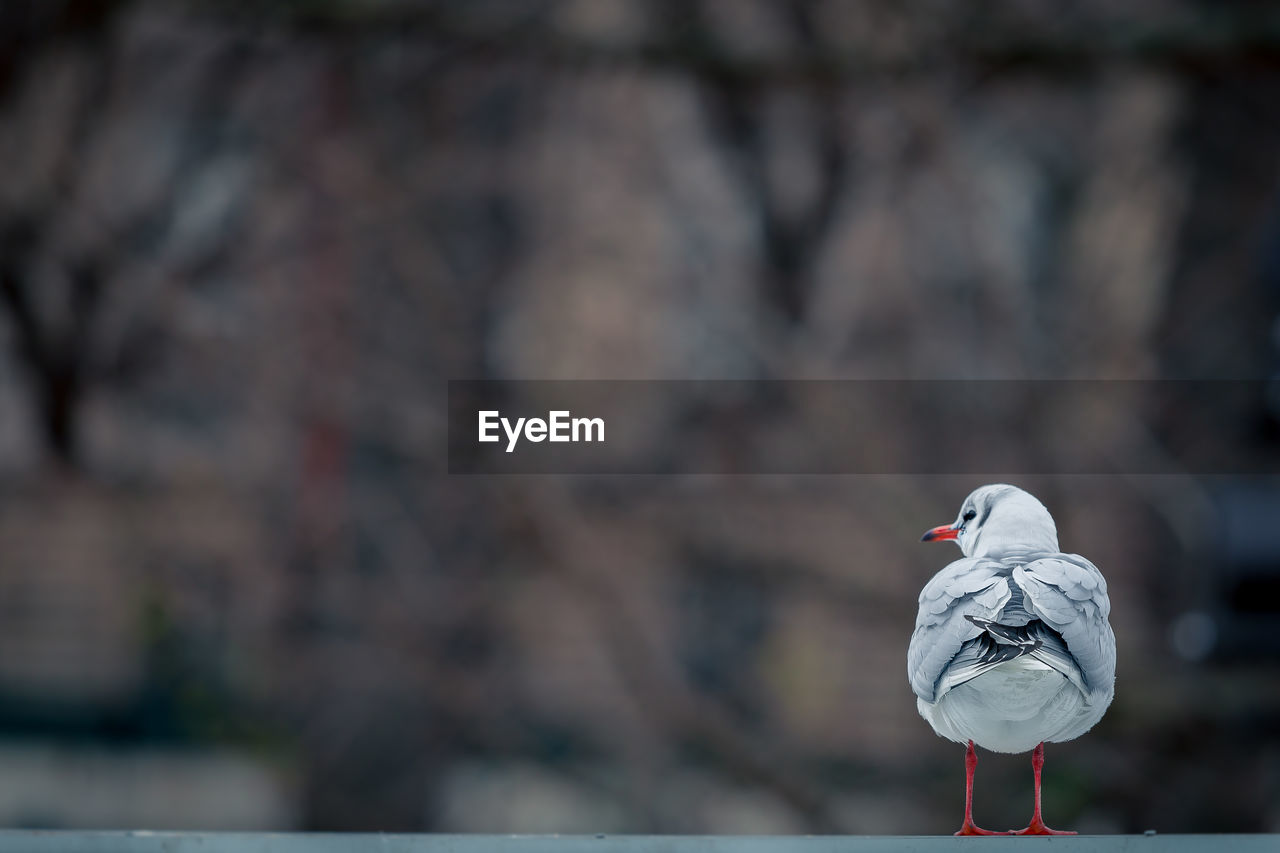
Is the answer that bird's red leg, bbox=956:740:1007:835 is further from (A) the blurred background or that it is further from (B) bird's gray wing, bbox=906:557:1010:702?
(A) the blurred background

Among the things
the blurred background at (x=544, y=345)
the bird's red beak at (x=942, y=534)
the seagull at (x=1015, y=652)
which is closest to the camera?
the seagull at (x=1015, y=652)

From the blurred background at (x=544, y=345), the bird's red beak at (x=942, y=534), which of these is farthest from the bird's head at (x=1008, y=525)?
the blurred background at (x=544, y=345)

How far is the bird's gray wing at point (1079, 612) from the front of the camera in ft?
1.75

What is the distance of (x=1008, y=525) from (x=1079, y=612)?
0.07m

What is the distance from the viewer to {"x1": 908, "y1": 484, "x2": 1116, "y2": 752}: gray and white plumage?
533 millimetres

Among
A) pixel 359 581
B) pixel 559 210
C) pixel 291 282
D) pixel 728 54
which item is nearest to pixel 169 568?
pixel 359 581

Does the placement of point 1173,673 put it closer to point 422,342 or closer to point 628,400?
point 628,400

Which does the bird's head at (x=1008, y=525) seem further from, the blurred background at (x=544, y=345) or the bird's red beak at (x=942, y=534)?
the blurred background at (x=544, y=345)

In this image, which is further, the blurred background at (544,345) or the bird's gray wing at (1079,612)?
the blurred background at (544,345)

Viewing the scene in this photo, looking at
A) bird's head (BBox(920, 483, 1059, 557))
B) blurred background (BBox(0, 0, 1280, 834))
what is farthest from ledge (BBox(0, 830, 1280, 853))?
blurred background (BBox(0, 0, 1280, 834))

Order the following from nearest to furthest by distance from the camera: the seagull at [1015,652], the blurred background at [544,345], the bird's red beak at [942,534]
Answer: the seagull at [1015,652], the bird's red beak at [942,534], the blurred background at [544,345]

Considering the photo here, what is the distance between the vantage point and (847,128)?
110 inches

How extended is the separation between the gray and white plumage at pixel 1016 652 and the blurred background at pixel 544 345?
202 centimetres

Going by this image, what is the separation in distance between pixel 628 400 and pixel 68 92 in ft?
4.66
